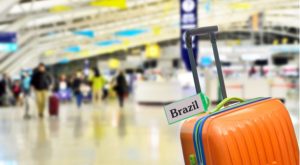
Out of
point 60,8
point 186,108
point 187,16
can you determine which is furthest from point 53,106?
point 186,108

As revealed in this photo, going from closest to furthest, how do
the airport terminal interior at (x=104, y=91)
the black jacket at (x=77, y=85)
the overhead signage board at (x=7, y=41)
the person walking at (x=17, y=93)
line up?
1. the airport terminal interior at (x=104, y=91)
2. the black jacket at (x=77, y=85)
3. the overhead signage board at (x=7, y=41)
4. the person walking at (x=17, y=93)

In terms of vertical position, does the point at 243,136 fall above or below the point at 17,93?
above

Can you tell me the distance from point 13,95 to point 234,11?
26.2 m

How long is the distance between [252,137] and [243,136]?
8 cm

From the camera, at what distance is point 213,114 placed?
12.2ft

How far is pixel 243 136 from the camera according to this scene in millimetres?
3672

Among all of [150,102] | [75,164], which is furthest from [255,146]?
[150,102]

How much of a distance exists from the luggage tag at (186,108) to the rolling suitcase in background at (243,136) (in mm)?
52

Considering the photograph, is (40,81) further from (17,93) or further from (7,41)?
(17,93)

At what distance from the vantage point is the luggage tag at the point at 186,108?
382 centimetres

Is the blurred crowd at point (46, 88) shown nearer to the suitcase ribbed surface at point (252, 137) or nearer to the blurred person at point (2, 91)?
the blurred person at point (2, 91)

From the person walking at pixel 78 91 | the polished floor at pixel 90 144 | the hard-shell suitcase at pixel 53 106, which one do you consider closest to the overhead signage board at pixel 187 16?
the polished floor at pixel 90 144

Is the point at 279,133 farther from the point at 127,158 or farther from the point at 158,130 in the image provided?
the point at 158,130

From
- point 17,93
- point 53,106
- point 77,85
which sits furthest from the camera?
point 17,93
